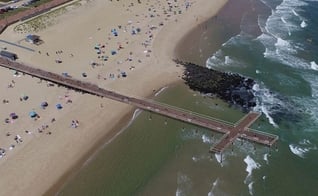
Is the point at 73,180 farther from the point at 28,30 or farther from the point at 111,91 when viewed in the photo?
the point at 28,30

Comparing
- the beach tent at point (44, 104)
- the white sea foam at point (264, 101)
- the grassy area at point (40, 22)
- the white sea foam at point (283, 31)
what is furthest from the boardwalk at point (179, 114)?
the white sea foam at point (283, 31)

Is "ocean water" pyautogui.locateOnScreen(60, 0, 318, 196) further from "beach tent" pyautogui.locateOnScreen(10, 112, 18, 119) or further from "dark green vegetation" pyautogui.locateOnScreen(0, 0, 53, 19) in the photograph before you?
"dark green vegetation" pyautogui.locateOnScreen(0, 0, 53, 19)

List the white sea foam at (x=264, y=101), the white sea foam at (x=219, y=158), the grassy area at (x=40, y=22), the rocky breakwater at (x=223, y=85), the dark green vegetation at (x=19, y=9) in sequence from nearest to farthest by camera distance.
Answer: the white sea foam at (x=219, y=158) < the white sea foam at (x=264, y=101) < the rocky breakwater at (x=223, y=85) < the grassy area at (x=40, y=22) < the dark green vegetation at (x=19, y=9)

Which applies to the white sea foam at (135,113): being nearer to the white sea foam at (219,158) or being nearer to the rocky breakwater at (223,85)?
the rocky breakwater at (223,85)

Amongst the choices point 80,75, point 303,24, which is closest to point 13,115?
point 80,75

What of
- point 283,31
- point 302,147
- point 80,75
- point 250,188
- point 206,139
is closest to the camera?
point 250,188

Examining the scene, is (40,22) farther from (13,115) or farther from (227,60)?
(227,60)
